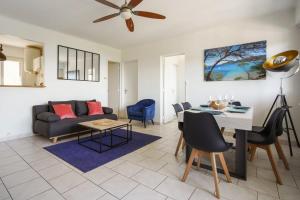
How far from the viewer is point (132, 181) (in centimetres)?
186

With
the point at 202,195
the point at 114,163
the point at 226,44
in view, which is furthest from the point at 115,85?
the point at 202,195

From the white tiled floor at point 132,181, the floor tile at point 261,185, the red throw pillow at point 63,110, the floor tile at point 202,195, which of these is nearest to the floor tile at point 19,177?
the white tiled floor at point 132,181

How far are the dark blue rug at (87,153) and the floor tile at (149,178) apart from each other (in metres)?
0.65

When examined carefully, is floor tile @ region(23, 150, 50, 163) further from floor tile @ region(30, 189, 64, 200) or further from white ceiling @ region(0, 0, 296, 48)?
white ceiling @ region(0, 0, 296, 48)

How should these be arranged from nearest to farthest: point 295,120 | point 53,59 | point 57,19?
point 295,120 < point 57,19 < point 53,59

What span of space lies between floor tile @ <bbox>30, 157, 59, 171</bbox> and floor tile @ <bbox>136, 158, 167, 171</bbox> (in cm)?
129

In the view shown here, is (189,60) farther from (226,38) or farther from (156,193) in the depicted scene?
(156,193)

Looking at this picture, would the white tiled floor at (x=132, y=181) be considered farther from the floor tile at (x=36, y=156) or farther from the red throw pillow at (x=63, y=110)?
the red throw pillow at (x=63, y=110)

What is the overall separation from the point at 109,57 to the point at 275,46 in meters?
4.68

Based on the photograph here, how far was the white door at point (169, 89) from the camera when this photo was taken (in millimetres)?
5191

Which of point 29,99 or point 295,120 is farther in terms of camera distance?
point 29,99

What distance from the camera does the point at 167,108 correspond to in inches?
211

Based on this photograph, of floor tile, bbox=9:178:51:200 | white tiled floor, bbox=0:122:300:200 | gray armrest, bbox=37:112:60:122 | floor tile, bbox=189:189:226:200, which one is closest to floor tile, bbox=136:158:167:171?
white tiled floor, bbox=0:122:300:200

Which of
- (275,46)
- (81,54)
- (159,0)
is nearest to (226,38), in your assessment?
(275,46)
